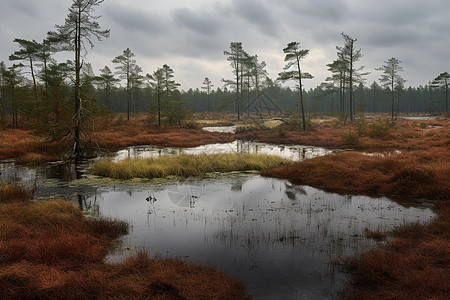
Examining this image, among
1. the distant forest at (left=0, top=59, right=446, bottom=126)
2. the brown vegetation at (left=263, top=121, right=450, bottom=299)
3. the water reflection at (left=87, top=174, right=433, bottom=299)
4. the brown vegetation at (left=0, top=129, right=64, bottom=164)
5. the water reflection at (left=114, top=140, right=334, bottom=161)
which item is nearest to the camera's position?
the brown vegetation at (left=263, top=121, right=450, bottom=299)

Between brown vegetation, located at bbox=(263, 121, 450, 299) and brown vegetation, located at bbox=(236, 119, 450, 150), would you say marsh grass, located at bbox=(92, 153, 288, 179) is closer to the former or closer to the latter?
brown vegetation, located at bbox=(263, 121, 450, 299)

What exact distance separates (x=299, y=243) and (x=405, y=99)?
149 meters

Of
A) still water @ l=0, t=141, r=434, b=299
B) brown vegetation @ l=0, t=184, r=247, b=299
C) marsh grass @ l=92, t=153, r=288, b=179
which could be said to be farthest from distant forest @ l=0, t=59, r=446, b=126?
brown vegetation @ l=0, t=184, r=247, b=299

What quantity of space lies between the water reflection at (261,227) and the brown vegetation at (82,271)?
24.2 inches

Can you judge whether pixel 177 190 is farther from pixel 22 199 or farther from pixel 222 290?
pixel 222 290

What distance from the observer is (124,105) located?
324ft

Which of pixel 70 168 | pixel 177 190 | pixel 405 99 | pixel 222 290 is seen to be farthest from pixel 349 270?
pixel 405 99

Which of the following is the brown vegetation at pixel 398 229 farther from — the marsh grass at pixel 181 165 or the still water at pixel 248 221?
the marsh grass at pixel 181 165

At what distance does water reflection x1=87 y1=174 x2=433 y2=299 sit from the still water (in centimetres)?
2

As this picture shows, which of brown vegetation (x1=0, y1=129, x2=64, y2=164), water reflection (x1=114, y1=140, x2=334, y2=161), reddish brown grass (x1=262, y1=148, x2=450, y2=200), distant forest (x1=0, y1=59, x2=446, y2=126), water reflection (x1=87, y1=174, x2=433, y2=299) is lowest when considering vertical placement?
water reflection (x1=87, y1=174, x2=433, y2=299)

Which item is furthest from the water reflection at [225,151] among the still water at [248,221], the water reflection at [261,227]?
Result: the water reflection at [261,227]

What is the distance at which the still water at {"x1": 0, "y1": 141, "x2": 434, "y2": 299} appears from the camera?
5844 mm

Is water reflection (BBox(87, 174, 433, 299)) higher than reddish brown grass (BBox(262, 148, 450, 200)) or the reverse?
the reverse

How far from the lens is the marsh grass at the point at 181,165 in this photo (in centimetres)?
1493
